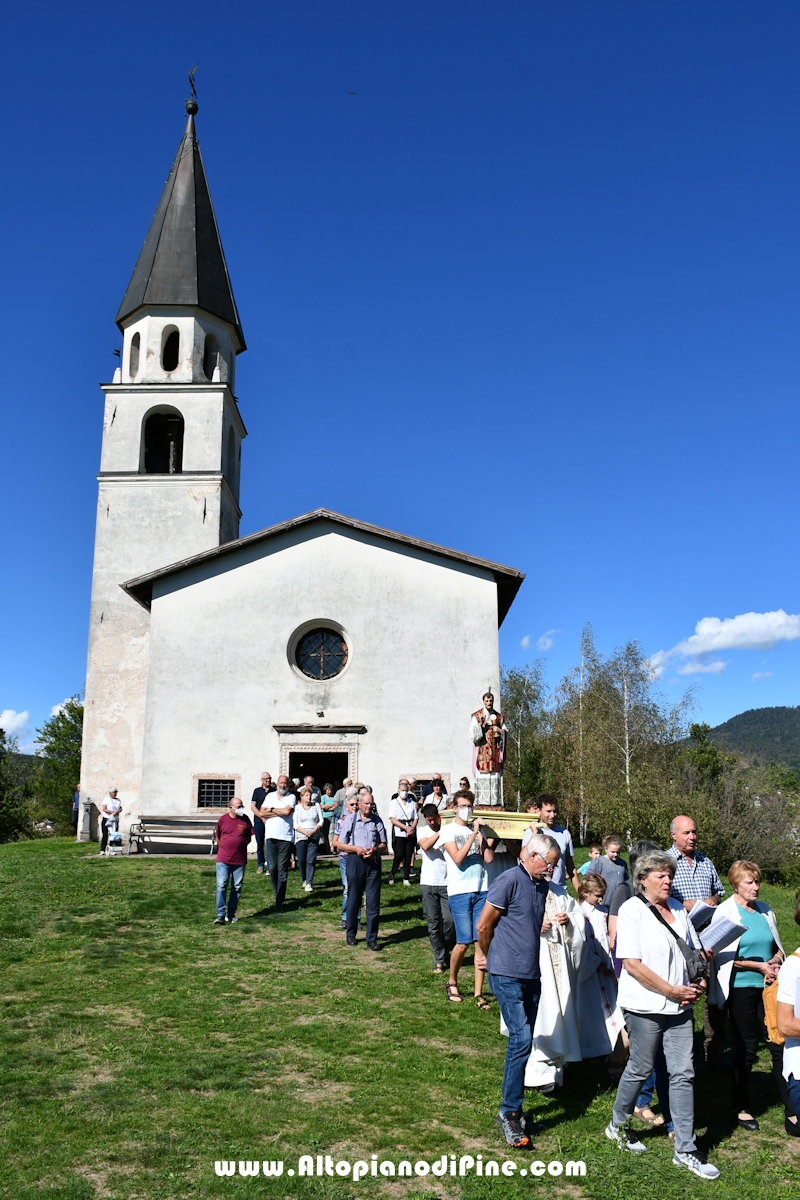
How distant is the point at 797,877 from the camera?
33344mm

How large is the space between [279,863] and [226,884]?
1146 mm

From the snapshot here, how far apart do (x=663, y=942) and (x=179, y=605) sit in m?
18.1

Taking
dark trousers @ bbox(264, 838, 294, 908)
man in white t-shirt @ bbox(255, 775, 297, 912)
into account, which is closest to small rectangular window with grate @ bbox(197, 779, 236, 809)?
man in white t-shirt @ bbox(255, 775, 297, 912)

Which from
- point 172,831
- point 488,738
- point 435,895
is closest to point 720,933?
point 435,895

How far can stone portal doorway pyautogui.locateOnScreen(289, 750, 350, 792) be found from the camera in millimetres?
21688

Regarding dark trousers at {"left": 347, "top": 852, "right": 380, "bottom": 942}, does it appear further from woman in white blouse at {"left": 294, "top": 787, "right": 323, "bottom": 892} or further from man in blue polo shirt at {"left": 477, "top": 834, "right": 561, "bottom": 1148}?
man in blue polo shirt at {"left": 477, "top": 834, "right": 561, "bottom": 1148}

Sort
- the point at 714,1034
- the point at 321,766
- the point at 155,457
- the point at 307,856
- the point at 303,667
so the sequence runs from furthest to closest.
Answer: the point at 155,457 < the point at 321,766 < the point at 303,667 < the point at 307,856 < the point at 714,1034

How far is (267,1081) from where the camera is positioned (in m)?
6.78

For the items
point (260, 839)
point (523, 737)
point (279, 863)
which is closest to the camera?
point (279, 863)

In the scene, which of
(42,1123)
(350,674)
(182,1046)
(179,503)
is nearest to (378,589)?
(350,674)

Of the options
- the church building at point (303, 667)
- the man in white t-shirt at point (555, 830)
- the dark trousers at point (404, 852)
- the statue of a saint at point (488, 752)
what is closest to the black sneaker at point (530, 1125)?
the man in white t-shirt at point (555, 830)

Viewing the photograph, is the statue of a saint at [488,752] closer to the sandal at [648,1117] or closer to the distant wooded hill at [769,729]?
the sandal at [648,1117]

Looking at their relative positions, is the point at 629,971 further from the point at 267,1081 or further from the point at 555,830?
the point at 555,830

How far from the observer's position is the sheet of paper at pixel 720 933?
6.49 metres
